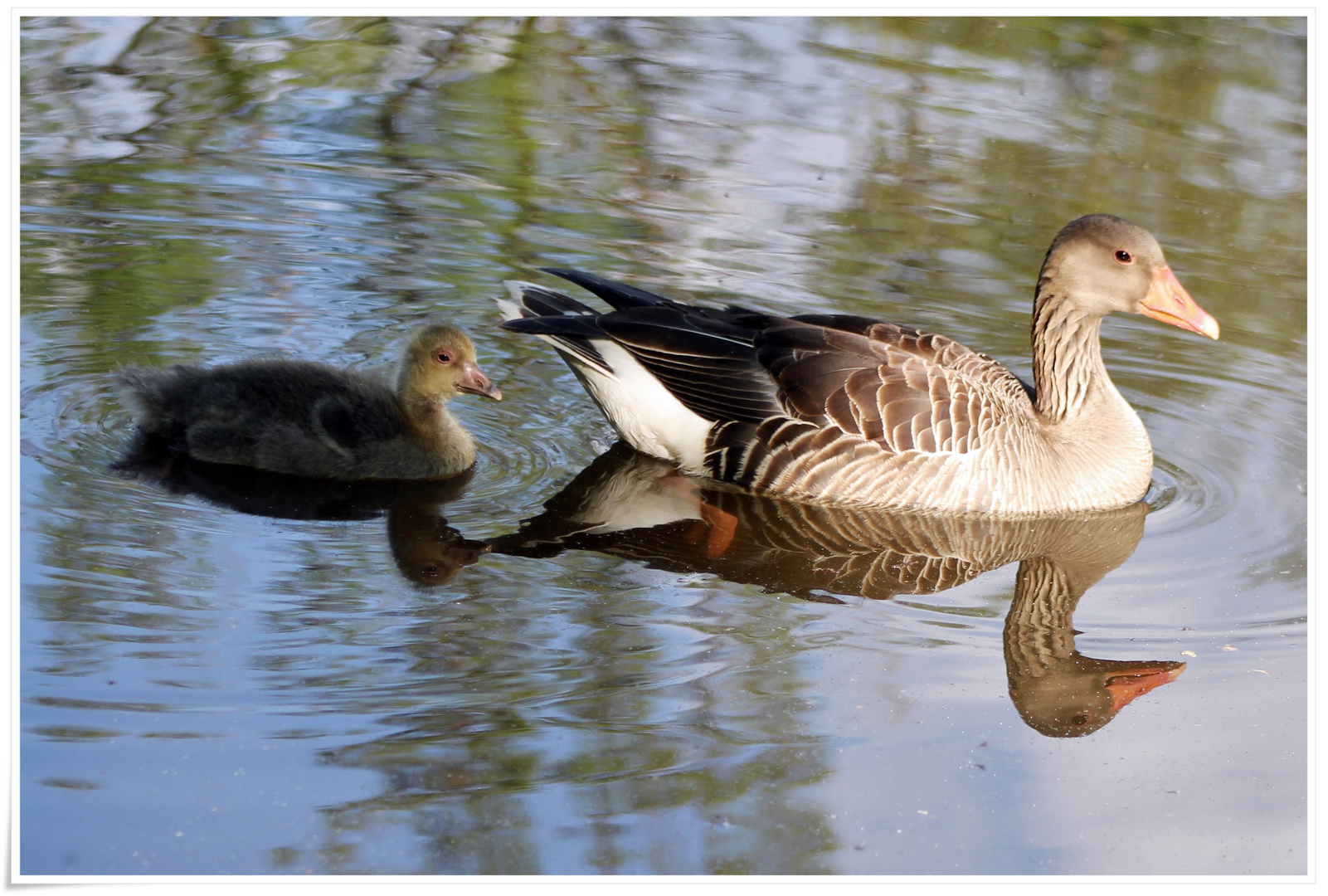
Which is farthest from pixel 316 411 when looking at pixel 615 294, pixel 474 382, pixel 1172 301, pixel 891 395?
pixel 1172 301

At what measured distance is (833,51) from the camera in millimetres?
14023

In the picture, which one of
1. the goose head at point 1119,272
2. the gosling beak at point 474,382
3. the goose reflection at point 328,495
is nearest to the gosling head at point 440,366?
the gosling beak at point 474,382

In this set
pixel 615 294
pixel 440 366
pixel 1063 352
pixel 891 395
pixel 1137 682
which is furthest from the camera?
pixel 615 294

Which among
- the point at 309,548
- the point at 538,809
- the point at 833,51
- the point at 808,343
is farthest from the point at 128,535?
the point at 833,51

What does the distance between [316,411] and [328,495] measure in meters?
0.42

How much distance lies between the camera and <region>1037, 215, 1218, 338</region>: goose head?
290 inches

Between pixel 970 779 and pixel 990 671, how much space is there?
0.82 m

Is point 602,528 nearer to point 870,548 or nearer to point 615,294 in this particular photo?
point 870,548

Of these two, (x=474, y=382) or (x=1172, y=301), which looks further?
(x=1172, y=301)

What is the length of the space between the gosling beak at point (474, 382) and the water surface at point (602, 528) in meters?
0.47

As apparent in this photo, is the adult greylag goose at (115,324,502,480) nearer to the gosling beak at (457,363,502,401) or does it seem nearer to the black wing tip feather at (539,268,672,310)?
the gosling beak at (457,363,502,401)

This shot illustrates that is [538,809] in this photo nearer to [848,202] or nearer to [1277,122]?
[848,202]

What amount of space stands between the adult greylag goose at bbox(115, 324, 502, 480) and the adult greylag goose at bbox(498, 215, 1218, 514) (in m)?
0.68

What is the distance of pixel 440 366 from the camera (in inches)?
273
